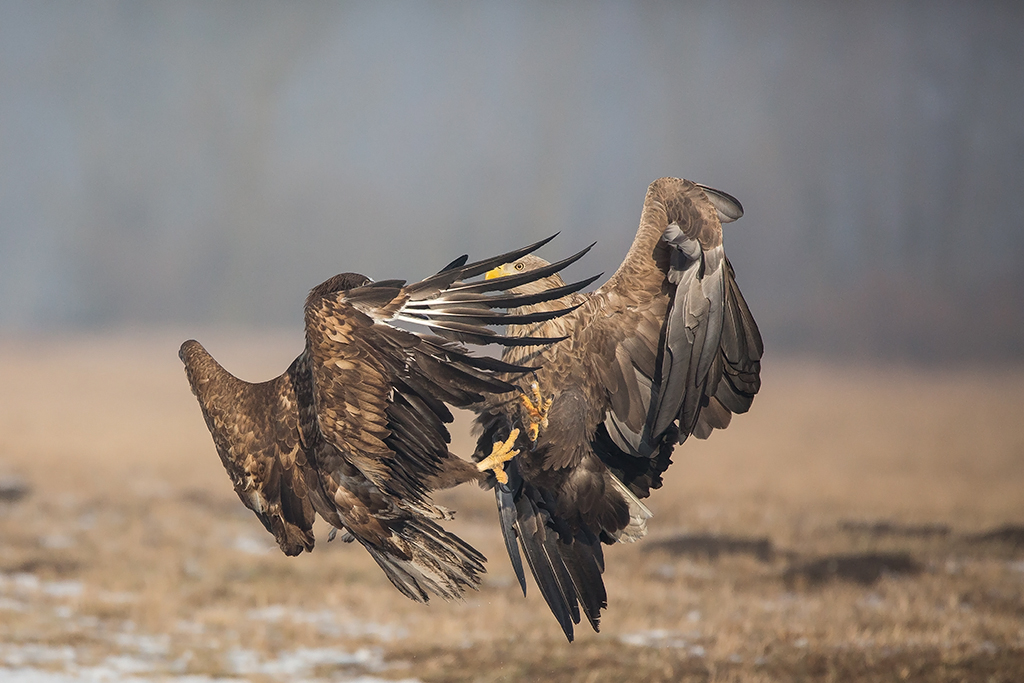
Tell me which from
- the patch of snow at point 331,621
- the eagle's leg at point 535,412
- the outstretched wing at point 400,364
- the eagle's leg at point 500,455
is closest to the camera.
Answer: the outstretched wing at point 400,364

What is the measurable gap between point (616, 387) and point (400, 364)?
1001 mm

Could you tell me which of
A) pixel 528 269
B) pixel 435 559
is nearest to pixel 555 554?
pixel 435 559

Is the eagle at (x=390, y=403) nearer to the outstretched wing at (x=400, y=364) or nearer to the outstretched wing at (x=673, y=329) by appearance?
the outstretched wing at (x=400, y=364)

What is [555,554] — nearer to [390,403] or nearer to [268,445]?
[390,403]

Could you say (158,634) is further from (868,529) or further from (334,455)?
(868,529)

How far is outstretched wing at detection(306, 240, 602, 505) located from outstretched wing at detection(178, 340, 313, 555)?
402mm

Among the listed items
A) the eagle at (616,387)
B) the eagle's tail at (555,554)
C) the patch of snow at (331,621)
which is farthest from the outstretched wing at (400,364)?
the patch of snow at (331,621)

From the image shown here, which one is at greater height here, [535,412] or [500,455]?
[535,412]

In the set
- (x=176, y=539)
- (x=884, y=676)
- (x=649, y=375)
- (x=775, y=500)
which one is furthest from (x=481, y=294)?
(x=775, y=500)

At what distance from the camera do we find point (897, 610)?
8.77 metres

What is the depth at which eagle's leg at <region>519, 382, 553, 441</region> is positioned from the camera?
11.5 ft

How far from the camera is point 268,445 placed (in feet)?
11.6

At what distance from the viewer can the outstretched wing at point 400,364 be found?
309 centimetres

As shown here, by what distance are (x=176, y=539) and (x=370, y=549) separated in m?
9.42
